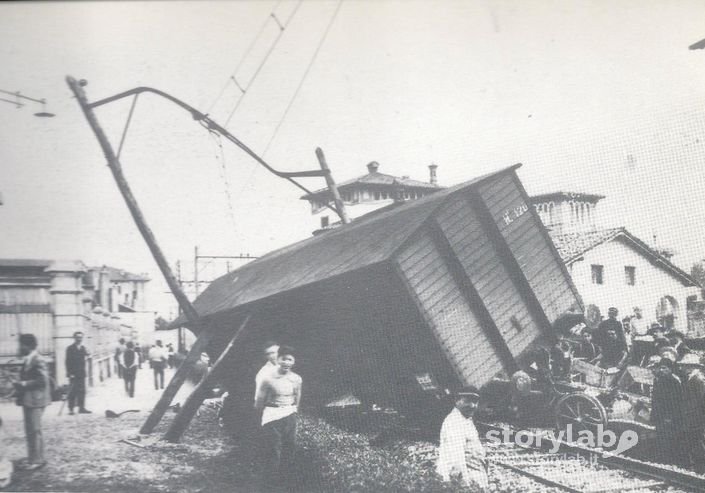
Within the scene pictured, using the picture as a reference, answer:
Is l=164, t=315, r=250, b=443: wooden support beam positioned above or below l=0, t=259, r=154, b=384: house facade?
below

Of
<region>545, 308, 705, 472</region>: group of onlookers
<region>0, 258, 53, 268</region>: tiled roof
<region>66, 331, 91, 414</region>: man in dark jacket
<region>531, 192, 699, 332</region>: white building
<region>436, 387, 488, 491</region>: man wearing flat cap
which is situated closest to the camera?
<region>436, 387, 488, 491</region>: man wearing flat cap

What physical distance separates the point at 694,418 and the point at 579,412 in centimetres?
125

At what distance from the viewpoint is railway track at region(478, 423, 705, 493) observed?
496 centimetres

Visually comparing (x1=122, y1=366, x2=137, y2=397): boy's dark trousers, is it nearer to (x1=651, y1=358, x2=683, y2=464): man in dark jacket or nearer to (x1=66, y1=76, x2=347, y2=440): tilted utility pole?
(x1=66, y1=76, x2=347, y2=440): tilted utility pole

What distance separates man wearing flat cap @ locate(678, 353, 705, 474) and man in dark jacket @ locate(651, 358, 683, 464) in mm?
65

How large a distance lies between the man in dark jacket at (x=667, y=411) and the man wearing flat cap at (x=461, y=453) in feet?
8.55

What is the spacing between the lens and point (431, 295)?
227 inches

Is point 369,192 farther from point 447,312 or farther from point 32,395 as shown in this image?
point 32,395

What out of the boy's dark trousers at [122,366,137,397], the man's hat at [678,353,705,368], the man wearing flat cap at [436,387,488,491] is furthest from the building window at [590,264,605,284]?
the boy's dark trousers at [122,366,137,397]

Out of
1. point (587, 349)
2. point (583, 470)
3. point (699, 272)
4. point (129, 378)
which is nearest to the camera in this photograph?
point (583, 470)

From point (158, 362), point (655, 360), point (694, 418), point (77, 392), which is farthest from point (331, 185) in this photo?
point (158, 362)

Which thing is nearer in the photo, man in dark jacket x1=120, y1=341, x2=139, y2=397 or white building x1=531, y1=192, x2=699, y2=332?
man in dark jacket x1=120, y1=341, x2=139, y2=397

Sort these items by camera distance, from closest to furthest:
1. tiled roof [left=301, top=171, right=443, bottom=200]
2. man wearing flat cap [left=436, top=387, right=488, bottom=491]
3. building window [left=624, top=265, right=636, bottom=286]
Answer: man wearing flat cap [left=436, top=387, right=488, bottom=491] < tiled roof [left=301, top=171, right=443, bottom=200] < building window [left=624, top=265, right=636, bottom=286]

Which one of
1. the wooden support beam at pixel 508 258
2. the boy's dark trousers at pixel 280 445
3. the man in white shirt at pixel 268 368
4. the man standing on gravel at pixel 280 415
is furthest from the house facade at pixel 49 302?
the wooden support beam at pixel 508 258
